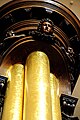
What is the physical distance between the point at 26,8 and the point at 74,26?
10.6 inches

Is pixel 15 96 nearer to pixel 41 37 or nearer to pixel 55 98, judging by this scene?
pixel 55 98

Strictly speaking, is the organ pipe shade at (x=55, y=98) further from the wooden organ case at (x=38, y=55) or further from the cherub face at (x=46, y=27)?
the cherub face at (x=46, y=27)

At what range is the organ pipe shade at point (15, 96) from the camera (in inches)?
46.4

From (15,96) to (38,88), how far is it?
0.38ft

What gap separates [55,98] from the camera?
1.32m

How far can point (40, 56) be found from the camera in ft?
4.61

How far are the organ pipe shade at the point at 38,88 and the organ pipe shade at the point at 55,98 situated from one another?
0.08m

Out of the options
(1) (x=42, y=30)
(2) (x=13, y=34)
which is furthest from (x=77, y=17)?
(2) (x=13, y=34)

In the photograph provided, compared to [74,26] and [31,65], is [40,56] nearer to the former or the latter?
[31,65]

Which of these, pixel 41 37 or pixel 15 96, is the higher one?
pixel 41 37

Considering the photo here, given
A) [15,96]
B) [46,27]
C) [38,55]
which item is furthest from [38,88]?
[46,27]

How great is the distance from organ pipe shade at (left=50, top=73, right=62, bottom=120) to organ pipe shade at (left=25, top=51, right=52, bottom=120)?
83 millimetres

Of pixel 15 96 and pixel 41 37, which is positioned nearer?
pixel 15 96

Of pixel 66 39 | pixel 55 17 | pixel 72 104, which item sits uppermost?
pixel 55 17
